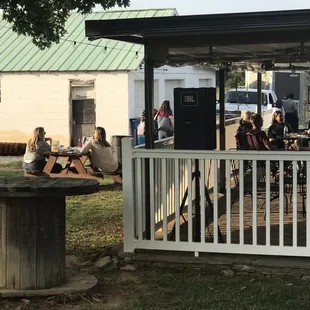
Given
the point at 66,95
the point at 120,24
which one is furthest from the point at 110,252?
the point at 66,95

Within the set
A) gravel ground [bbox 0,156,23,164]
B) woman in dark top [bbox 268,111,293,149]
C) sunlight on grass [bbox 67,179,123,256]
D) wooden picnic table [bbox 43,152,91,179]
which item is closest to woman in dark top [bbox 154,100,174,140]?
woman in dark top [bbox 268,111,293,149]

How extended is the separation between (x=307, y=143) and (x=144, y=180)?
22.0 ft

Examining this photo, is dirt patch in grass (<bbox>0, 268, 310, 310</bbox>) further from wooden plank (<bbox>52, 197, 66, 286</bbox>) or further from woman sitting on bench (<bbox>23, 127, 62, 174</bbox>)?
woman sitting on bench (<bbox>23, 127, 62, 174</bbox>)

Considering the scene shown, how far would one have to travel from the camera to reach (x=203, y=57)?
930 cm

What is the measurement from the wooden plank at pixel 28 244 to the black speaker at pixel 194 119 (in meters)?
2.11

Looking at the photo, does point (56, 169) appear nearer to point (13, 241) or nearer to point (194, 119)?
point (194, 119)

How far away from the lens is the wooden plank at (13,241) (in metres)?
5.40

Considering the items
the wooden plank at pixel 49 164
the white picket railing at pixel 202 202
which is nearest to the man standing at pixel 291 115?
the wooden plank at pixel 49 164

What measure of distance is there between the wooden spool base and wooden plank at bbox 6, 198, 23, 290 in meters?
0.09

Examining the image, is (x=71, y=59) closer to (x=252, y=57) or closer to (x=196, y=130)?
(x=252, y=57)

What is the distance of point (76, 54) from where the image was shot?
2142 cm

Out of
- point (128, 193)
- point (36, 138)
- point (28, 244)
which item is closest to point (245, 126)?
point (36, 138)


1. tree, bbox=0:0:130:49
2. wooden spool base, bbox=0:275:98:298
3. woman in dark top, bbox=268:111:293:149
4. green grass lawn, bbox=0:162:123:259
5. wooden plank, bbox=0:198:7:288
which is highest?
tree, bbox=0:0:130:49

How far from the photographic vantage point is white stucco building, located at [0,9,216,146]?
20.4m
